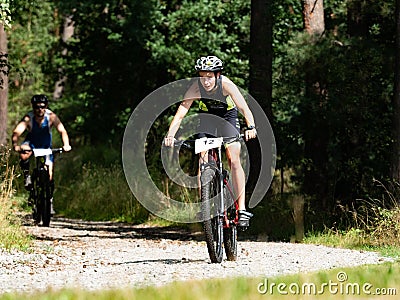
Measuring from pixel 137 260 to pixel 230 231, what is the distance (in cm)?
135

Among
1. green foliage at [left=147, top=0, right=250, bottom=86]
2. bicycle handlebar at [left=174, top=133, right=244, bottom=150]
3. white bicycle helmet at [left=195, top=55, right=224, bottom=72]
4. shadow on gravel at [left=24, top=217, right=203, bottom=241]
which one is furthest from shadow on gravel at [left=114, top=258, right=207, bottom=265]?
green foliage at [left=147, top=0, right=250, bottom=86]

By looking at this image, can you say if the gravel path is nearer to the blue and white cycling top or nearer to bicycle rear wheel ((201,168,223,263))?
bicycle rear wheel ((201,168,223,263))

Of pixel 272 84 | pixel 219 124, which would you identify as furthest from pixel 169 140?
pixel 272 84

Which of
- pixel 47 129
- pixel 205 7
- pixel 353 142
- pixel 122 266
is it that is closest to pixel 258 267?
pixel 122 266

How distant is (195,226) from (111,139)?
32.9 ft

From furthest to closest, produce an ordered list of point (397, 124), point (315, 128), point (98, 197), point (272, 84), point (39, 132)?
point (98, 197)
point (315, 128)
point (272, 84)
point (39, 132)
point (397, 124)

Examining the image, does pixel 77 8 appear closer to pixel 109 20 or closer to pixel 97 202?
pixel 109 20

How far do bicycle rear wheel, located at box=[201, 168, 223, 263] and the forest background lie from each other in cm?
377

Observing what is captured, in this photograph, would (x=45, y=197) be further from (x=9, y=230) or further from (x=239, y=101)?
(x=239, y=101)

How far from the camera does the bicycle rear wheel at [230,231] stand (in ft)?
34.4

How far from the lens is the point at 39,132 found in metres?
16.1

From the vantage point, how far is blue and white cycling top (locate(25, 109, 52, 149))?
1605 centimetres

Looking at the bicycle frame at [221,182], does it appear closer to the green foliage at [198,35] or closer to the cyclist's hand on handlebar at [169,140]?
the cyclist's hand on handlebar at [169,140]

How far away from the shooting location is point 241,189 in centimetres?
1052
